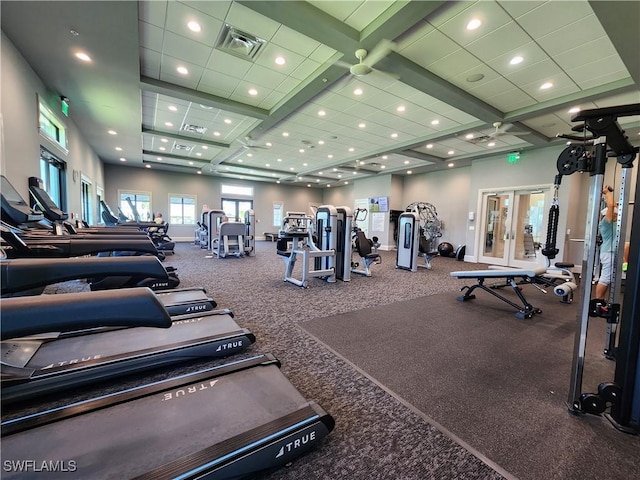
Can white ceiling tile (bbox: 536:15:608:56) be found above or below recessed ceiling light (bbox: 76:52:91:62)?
above

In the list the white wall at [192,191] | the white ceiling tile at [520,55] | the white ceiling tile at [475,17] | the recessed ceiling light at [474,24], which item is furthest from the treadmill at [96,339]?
the white wall at [192,191]

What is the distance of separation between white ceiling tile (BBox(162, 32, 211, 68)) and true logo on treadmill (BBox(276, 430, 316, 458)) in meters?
4.68

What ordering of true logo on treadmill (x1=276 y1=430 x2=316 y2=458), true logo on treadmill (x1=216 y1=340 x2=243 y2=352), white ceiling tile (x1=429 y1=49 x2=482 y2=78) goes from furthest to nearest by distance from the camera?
white ceiling tile (x1=429 y1=49 x2=482 y2=78) < true logo on treadmill (x1=216 y1=340 x2=243 y2=352) < true logo on treadmill (x1=276 y1=430 x2=316 y2=458)

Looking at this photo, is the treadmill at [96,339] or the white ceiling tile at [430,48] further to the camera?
the white ceiling tile at [430,48]

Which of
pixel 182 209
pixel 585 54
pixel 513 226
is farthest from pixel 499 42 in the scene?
pixel 182 209

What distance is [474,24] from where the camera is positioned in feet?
10.4

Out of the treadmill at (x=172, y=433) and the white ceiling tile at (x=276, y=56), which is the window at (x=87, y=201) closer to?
the white ceiling tile at (x=276, y=56)

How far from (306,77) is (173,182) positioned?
34.8 feet

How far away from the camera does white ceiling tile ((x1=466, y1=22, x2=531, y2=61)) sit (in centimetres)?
325

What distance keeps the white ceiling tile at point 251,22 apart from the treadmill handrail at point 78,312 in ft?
12.0

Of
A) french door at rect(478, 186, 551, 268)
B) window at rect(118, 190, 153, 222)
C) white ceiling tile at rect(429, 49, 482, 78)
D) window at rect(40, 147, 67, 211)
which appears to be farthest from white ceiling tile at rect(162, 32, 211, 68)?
window at rect(118, 190, 153, 222)

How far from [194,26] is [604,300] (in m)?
4.85

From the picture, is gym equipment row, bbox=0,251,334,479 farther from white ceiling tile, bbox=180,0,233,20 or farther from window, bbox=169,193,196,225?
window, bbox=169,193,196,225

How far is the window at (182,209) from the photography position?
41.8 ft
